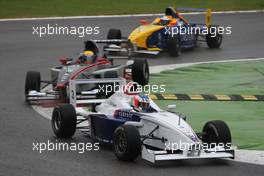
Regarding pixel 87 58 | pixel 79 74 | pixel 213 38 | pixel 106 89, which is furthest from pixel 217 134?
pixel 213 38

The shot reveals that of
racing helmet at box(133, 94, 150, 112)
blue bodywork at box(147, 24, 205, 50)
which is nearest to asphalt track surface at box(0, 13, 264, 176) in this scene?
blue bodywork at box(147, 24, 205, 50)

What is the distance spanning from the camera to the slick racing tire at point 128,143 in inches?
457

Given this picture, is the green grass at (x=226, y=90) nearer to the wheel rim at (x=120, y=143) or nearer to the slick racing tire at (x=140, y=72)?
the slick racing tire at (x=140, y=72)

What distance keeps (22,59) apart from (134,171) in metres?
12.3

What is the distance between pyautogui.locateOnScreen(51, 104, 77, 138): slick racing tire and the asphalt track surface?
16 cm

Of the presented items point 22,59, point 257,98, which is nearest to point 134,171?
point 257,98

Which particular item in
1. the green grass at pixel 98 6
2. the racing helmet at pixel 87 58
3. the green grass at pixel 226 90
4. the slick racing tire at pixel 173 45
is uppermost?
the racing helmet at pixel 87 58

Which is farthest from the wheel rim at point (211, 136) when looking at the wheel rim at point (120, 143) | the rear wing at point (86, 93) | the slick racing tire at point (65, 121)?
the rear wing at point (86, 93)

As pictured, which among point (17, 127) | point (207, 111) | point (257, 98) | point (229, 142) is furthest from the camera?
point (257, 98)

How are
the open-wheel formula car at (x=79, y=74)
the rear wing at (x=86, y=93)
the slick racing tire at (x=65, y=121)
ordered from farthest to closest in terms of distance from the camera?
the open-wheel formula car at (x=79, y=74) < the rear wing at (x=86, y=93) < the slick racing tire at (x=65, y=121)

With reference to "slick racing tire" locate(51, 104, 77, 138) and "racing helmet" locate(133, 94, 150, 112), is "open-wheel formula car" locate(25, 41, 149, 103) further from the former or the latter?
"racing helmet" locate(133, 94, 150, 112)

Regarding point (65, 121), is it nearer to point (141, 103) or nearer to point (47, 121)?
point (141, 103)

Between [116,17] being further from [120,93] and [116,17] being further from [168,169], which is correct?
[168,169]

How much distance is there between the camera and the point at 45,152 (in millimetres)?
12562
